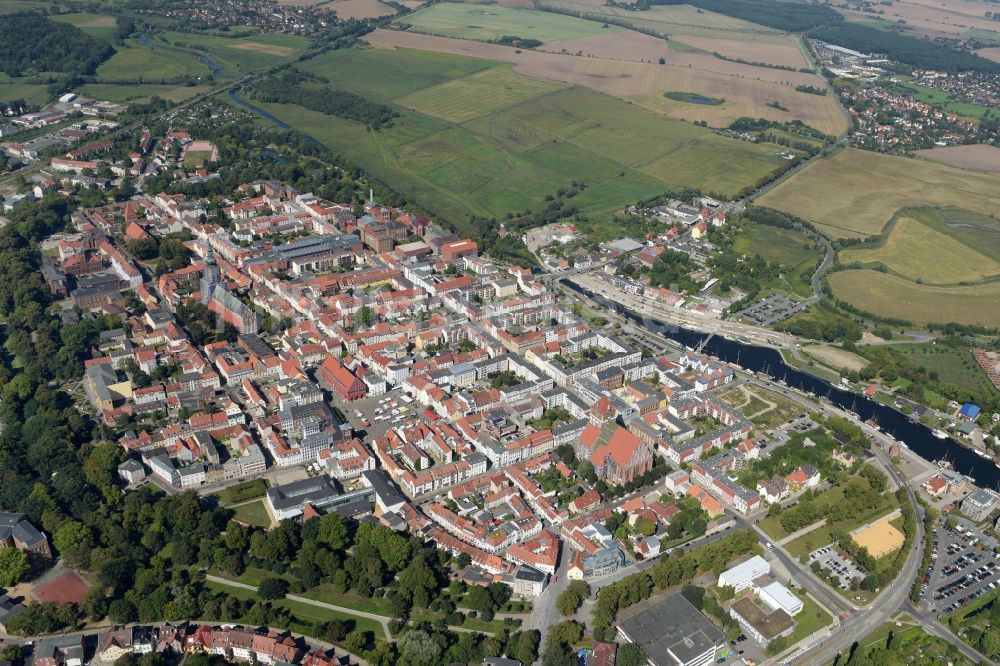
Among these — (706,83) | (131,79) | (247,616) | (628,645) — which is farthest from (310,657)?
(706,83)

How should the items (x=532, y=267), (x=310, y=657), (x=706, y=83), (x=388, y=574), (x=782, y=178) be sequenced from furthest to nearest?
1. (x=706, y=83)
2. (x=782, y=178)
3. (x=532, y=267)
4. (x=388, y=574)
5. (x=310, y=657)

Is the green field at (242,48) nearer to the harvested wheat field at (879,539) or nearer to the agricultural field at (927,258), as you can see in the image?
the agricultural field at (927,258)

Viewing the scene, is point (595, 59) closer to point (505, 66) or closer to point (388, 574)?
point (505, 66)

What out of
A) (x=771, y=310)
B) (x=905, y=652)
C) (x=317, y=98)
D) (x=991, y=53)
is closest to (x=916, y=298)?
(x=771, y=310)

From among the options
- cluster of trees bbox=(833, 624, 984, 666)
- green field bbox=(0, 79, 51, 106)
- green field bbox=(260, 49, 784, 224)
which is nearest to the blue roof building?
cluster of trees bbox=(833, 624, 984, 666)

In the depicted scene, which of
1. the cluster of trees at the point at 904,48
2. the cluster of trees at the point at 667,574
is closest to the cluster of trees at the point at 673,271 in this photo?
the cluster of trees at the point at 667,574

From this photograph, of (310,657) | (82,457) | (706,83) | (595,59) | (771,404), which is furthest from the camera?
(595,59)

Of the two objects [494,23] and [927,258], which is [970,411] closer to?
[927,258]
